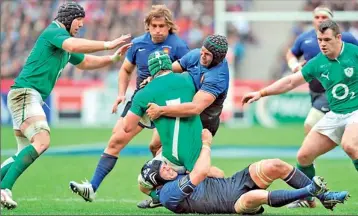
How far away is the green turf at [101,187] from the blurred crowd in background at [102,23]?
10053 millimetres

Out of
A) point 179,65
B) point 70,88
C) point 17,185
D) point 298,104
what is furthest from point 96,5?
point 179,65

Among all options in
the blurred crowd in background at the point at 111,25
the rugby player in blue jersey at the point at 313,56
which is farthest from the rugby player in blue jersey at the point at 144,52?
the blurred crowd in background at the point at 111,25

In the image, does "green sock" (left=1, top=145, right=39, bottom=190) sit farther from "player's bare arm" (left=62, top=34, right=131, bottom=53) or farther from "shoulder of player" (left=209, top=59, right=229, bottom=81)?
"shoulder of player" (left=209, top=59, right=229, bottom=81)

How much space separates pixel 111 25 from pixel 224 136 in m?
7.53

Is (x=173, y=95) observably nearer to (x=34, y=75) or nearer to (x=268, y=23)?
(x=34, y=75)

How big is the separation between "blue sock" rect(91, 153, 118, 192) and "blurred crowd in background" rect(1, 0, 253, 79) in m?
15.5

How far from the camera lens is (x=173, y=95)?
9.25m

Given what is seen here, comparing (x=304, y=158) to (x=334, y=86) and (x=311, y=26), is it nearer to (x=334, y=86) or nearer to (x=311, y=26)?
(x=334, y=86)

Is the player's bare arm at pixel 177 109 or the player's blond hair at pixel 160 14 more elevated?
the player's blond hair at pixel 160 14

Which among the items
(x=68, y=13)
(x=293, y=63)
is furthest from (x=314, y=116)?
(x=68, y=13)

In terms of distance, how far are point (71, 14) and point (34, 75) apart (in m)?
0.80

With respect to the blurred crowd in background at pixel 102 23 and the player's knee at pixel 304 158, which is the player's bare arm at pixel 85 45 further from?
the blurred crowd in background at pixel 102 23

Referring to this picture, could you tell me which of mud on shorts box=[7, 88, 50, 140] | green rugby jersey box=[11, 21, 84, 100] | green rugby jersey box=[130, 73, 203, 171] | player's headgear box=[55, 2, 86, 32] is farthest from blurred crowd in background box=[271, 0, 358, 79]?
green rugby jersey box=[130, 73, 203, 171]

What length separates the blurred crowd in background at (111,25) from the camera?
2623 cm
